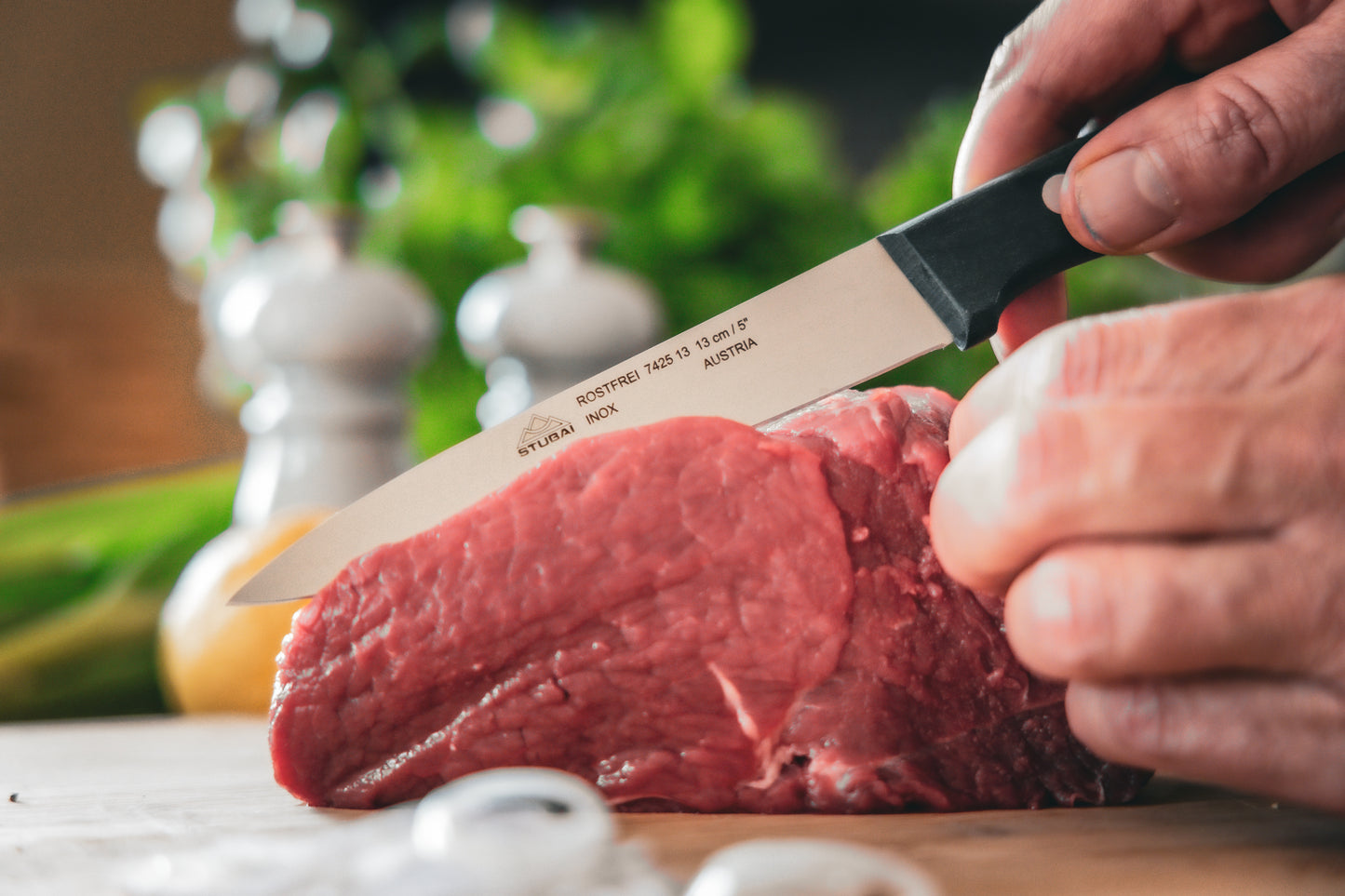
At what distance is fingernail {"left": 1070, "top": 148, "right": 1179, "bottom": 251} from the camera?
1.05m

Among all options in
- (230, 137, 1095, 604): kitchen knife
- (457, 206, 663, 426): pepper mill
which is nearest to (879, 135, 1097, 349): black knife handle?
(230, 137, 1095, 604): kitchen knife

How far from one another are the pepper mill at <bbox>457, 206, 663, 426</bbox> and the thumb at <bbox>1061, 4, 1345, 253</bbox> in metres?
1.38

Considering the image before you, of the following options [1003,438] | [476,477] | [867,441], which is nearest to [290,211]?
[476,477]

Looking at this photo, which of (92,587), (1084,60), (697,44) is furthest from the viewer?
(697,44)

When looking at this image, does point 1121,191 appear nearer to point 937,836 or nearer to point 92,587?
point 937,836

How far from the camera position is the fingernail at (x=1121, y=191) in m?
1.05

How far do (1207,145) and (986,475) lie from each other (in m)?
0.48

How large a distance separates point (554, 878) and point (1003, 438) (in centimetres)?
45

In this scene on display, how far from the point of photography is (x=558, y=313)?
234cm

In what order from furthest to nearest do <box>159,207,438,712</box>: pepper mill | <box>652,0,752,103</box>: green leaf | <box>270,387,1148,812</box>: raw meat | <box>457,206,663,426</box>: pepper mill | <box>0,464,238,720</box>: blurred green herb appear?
<box>652,0,752,103</box>: green leaf → <box>457,206,663,426</box>: pepper mill → <box>159,207,438,712</box>: pepper mill → <box>0,464,238,720</box>: blurred green herb → <box>270,387,1148,812</box>: raw meat

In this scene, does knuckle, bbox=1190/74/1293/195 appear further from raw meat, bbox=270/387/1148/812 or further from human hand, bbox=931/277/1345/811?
raw meat, bbox=270/387/1148/812

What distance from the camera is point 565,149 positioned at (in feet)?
8.94

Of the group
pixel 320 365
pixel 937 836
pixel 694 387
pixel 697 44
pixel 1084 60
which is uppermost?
pixel 697 44

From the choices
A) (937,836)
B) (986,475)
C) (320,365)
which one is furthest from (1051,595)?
Result: (320,365)
